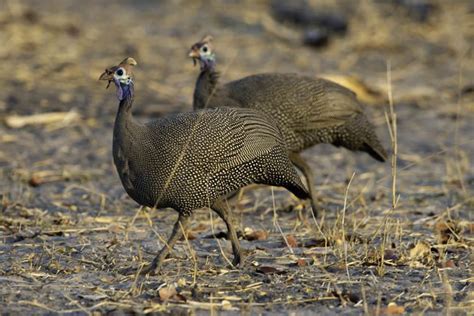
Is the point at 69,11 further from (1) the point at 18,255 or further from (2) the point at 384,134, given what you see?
(1) the point at 18,255

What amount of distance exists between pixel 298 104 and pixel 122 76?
1.59 m

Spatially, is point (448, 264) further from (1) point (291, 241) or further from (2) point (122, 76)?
(2) point (122, 76)

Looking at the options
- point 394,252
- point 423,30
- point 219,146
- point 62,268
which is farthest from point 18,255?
point 423,30

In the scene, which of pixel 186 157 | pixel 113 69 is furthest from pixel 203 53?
pixel 186 157

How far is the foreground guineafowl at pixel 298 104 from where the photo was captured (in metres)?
6.23

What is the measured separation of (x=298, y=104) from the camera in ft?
20.6

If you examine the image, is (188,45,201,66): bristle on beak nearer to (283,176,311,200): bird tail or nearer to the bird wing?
the bird wing

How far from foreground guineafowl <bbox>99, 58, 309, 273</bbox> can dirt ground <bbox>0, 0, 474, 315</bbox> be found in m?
0.28

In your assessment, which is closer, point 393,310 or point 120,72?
point 393,310

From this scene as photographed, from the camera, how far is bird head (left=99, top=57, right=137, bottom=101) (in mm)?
4945

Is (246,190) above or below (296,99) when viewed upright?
below

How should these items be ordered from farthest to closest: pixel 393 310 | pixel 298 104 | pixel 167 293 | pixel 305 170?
pixel 305 170, pixel 298 104, pixel 167 293, pixel 393 310

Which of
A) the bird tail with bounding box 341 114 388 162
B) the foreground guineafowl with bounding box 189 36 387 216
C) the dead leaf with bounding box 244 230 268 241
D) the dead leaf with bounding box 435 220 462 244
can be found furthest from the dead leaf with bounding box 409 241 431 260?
the bird tail with bounding box 341 114 388 162

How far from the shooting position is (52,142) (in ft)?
26.9
